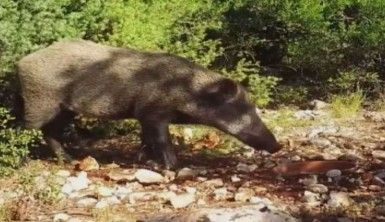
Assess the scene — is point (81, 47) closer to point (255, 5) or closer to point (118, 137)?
point (118, 137)

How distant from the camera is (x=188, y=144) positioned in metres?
8.80

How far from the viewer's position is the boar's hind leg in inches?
317

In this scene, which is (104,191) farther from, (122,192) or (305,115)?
(305,115)

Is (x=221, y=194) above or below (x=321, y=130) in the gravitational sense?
above

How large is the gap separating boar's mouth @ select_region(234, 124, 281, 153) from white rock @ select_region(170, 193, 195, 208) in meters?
1.97

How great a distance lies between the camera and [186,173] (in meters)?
7.11

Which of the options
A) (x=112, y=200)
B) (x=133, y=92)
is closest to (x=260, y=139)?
(x=133, y=92)

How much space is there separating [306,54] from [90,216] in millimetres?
7355

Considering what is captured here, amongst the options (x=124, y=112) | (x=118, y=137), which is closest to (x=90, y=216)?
(x=124, y=112)

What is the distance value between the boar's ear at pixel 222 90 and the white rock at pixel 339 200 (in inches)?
87.0

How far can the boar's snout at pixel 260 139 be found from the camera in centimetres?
→ 798

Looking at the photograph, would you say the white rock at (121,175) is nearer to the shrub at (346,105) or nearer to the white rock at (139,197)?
the white rock at (139,197)

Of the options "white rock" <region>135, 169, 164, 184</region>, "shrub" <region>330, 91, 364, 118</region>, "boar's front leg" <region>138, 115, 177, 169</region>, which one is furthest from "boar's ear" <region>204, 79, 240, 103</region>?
"shrub" <region>330, 91, 364, 118</region>

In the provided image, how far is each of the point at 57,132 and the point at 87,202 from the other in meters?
2.32
